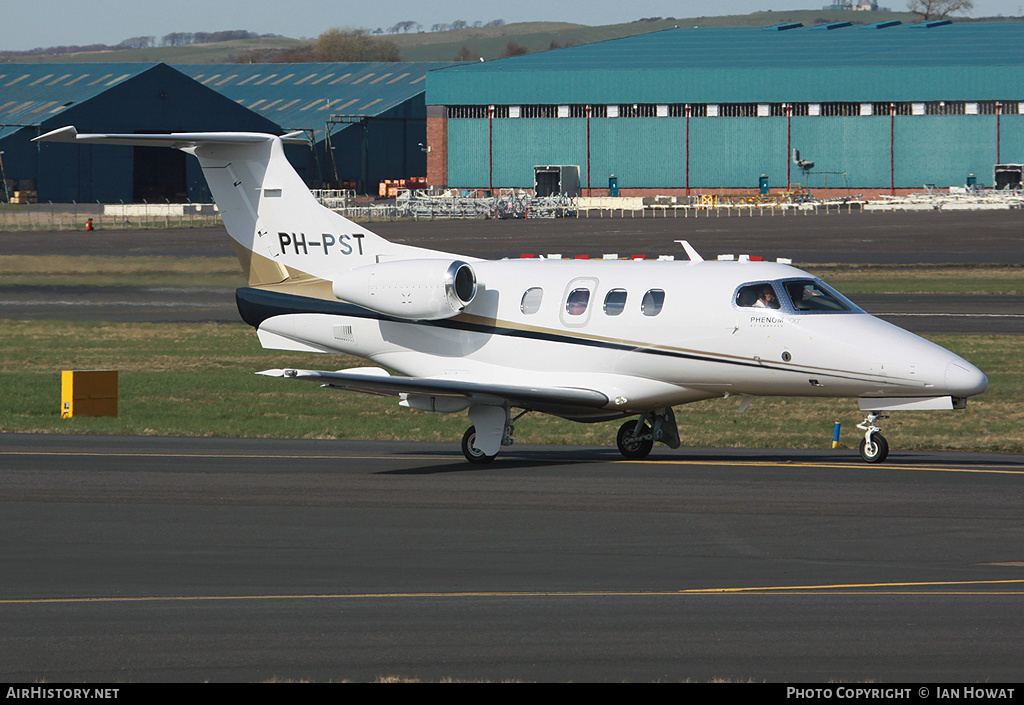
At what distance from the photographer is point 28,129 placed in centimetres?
12338

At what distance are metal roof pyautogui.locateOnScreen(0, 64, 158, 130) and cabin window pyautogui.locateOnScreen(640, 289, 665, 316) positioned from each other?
10963cm

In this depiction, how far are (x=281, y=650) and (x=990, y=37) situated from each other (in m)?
132

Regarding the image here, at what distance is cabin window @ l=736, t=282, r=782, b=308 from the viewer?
21141mm

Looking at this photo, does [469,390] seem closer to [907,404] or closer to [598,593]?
[907,404]

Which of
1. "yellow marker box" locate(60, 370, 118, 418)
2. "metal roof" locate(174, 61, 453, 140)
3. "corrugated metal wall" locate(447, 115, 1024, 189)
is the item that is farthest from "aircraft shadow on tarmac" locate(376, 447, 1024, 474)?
"metal roof" locate(174, 61, 453, 140)

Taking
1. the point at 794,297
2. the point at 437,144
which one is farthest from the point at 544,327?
the point at 437,144

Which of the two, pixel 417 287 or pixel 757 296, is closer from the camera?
pixel 757 296

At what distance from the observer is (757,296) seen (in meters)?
21.2

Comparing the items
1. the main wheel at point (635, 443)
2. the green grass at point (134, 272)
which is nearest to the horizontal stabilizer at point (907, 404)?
the main wheel at point (635, 443)

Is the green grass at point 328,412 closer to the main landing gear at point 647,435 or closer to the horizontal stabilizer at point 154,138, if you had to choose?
the main landing gear at point 647,435

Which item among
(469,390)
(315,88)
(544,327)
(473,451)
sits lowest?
(473,451)

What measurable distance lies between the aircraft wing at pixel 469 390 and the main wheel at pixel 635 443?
54.3 inches

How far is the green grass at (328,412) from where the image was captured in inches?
1038

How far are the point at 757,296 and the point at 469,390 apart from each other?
4762mm
